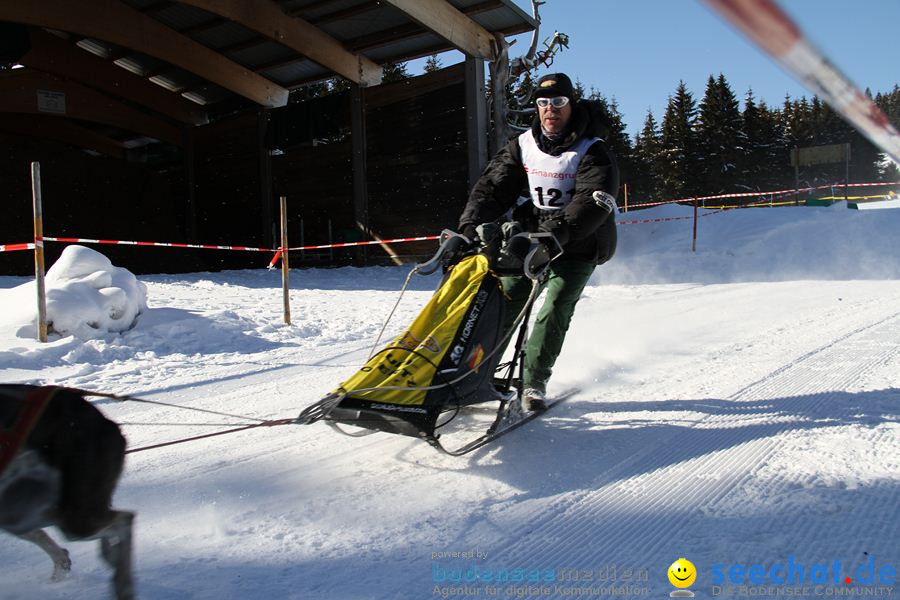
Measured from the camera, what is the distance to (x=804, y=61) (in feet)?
8.84

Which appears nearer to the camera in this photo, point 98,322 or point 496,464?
point 496,464

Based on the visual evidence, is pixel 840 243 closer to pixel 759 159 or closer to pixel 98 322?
pixel 98 322

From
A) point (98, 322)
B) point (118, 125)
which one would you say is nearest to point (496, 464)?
point (98, 322)

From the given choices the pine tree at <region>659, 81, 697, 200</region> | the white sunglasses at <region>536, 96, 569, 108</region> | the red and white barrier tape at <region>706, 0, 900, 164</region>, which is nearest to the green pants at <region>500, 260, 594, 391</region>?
the white sunglasses at <region>536, 96, 569, 108</region>

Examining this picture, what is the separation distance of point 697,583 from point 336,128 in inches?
627

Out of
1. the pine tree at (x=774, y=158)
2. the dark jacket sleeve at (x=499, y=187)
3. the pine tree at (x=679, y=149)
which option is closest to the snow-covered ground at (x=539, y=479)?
the dark jacket sleeve at (x=499, y=187)

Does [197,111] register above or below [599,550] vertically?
above

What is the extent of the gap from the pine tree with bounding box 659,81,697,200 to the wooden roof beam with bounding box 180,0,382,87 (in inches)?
1325

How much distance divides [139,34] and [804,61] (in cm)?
1461

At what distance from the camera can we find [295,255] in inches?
707

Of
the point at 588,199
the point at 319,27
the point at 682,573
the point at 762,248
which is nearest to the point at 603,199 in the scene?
the point at 588,199

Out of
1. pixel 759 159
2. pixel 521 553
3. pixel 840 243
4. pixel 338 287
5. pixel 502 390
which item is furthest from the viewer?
pixel 759 159

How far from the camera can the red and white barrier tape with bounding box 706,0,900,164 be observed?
2.23m

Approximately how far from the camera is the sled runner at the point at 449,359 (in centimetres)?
264
